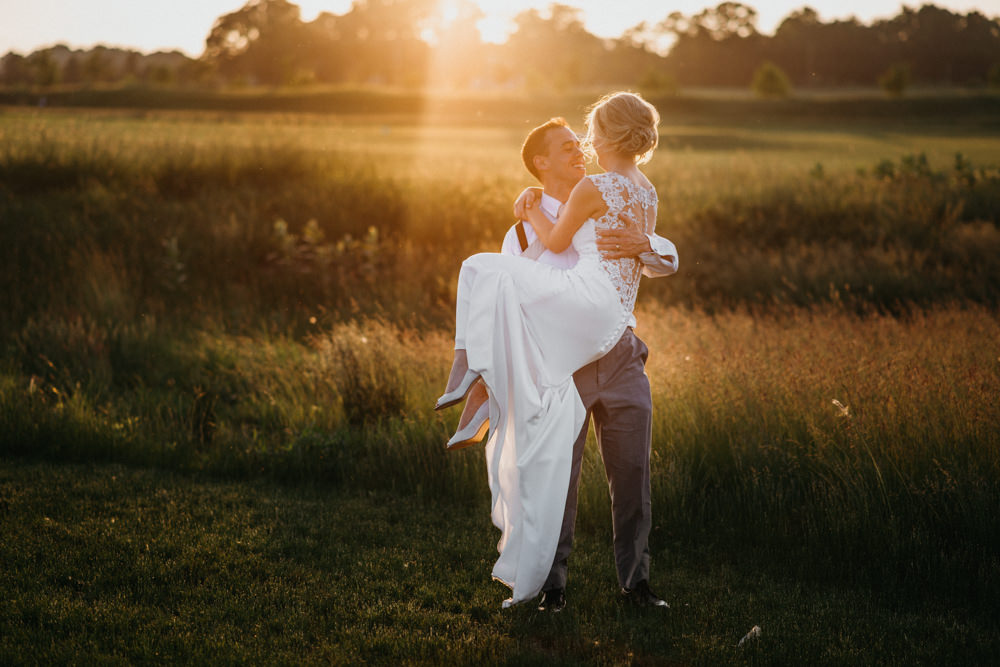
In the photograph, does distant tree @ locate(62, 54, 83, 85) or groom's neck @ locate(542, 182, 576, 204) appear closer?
groom's neck @ locate(542, 182, 576, 204)

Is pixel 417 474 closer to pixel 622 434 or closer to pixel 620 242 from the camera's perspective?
pixel 622 434

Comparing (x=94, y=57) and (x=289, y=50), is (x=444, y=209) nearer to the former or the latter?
(x=289, y=50)

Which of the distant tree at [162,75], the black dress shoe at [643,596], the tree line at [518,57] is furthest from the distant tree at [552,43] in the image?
the black dress shoe at [643,596]

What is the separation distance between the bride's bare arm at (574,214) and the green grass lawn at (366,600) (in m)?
1.83

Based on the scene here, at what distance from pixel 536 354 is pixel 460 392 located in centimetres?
39

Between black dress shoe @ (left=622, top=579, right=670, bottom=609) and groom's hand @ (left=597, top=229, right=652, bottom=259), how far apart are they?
1.63 m

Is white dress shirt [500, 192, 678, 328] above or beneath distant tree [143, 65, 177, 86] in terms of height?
beneath

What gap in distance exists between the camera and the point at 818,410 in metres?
5.81

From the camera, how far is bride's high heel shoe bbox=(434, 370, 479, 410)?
3.64m

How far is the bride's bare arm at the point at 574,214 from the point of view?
3703mm

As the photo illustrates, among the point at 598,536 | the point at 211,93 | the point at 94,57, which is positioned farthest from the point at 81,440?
the point at 94,57

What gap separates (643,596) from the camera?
13.5 feet

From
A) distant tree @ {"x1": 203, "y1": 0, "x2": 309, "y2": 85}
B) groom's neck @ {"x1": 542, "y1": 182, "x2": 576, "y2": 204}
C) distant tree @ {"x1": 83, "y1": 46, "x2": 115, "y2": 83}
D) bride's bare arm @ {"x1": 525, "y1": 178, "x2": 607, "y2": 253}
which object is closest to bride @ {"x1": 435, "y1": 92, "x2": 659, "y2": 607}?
bride's bare arm @ {"x1": 525, "y1": 178, "x2": 607, "y2": 253}

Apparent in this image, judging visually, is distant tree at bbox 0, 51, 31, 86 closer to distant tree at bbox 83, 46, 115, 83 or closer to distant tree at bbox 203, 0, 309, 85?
distant tree at bbox 83, 46, 115, 83
